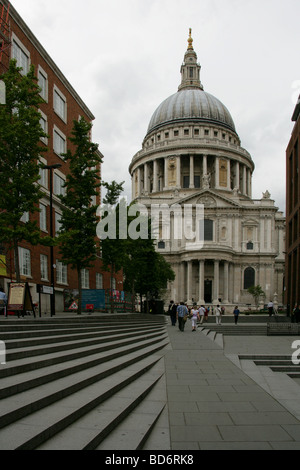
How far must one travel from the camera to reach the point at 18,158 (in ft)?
64.0

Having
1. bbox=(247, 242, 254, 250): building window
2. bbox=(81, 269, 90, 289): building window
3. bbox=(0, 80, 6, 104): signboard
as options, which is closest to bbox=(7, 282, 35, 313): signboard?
bbox=(0, 80, 6, 104): signboard

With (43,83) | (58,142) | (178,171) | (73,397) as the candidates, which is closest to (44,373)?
(73,397)

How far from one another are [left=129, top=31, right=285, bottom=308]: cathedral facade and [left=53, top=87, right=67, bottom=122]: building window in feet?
155

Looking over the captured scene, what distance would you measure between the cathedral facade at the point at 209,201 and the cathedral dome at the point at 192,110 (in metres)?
0.24

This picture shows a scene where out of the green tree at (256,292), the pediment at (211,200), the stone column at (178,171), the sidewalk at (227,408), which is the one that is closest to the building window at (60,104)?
the sidewalk at (227,408)

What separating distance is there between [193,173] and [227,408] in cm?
9306

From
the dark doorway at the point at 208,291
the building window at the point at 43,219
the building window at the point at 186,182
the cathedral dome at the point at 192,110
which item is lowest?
the dark doorway at the point at 208,291

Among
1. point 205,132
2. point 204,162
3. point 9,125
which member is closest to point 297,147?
point 9,125

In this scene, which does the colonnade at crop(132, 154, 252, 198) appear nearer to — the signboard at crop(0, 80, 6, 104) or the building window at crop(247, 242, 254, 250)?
the building window at crop(247, 242, 254, 250)

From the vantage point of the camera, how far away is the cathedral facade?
8319 centimetres

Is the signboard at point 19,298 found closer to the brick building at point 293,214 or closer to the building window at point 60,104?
the building window at point 60,104

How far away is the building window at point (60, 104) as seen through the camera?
110 ft

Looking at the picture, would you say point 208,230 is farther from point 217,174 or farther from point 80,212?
point 80,212

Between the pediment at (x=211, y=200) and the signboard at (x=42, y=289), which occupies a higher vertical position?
the pediment at (x=211, y=200)
